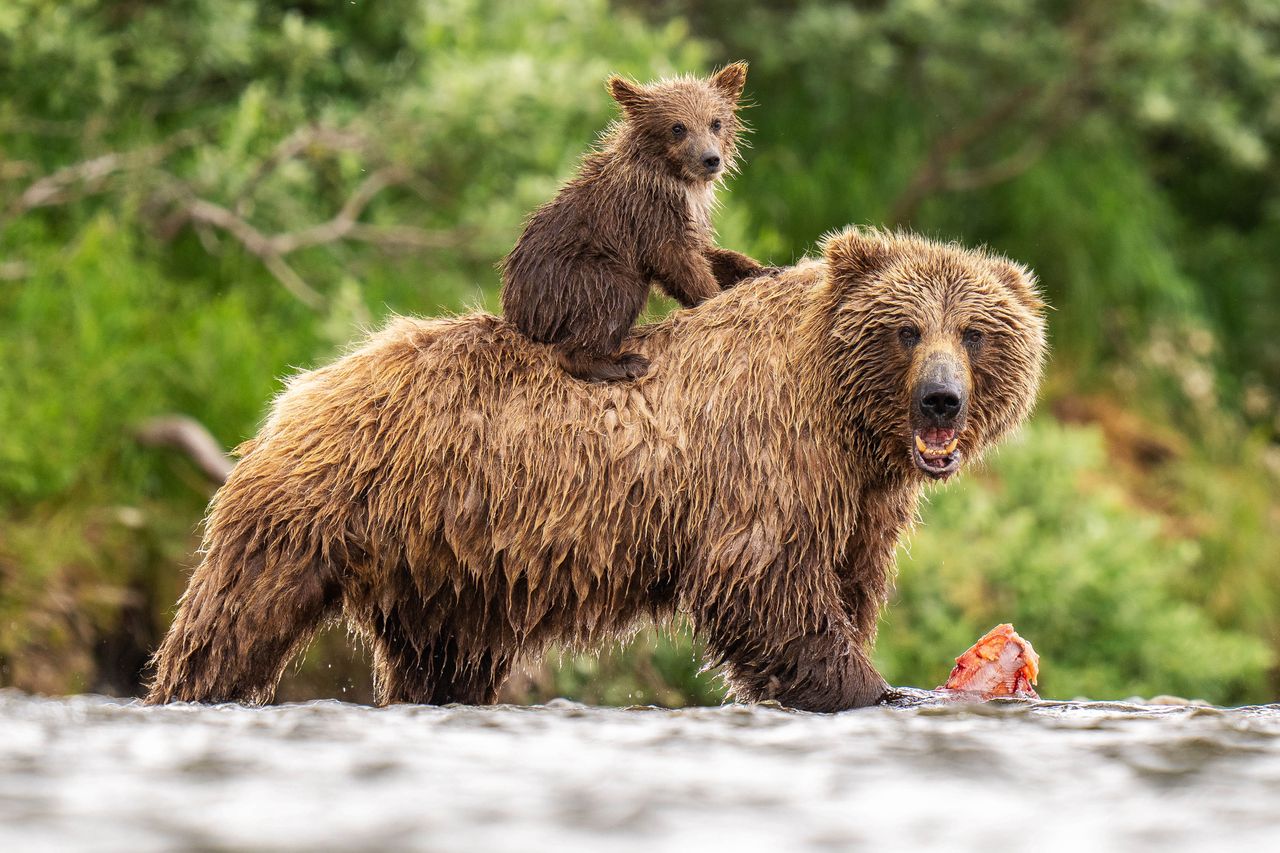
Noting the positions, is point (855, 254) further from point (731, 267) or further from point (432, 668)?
point (432, 668)

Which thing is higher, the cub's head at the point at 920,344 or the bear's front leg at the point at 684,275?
the bear's front leg at the point at 684,275

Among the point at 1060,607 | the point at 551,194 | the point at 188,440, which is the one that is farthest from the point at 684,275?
the point at 1060,607

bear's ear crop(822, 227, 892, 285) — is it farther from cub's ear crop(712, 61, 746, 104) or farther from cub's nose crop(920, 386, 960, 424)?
cub's ear crop(712, 61, 746, 104)

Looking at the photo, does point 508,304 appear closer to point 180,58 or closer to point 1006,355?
point 1006,355

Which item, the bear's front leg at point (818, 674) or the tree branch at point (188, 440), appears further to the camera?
the tree branch at point (188, 440)

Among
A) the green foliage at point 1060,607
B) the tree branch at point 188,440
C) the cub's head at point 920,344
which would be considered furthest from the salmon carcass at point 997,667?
the tree branch at point 188,440

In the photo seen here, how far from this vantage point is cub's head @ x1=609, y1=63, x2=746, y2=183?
4.98 metres

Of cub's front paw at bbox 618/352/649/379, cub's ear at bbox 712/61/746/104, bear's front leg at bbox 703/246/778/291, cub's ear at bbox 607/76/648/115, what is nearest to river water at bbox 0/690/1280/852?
cub's front paw at bbox 618/352/649/379

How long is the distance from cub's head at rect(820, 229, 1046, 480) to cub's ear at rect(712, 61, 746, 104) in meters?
0.70

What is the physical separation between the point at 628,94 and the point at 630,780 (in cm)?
240

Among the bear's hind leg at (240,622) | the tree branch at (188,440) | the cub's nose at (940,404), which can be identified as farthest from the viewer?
the tree branch at (188,440)

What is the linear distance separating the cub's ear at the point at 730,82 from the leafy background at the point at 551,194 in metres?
2.64

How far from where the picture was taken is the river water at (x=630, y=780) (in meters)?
3.02

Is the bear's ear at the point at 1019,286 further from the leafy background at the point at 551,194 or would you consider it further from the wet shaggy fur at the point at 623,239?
the leafy background at the point at 551,194
